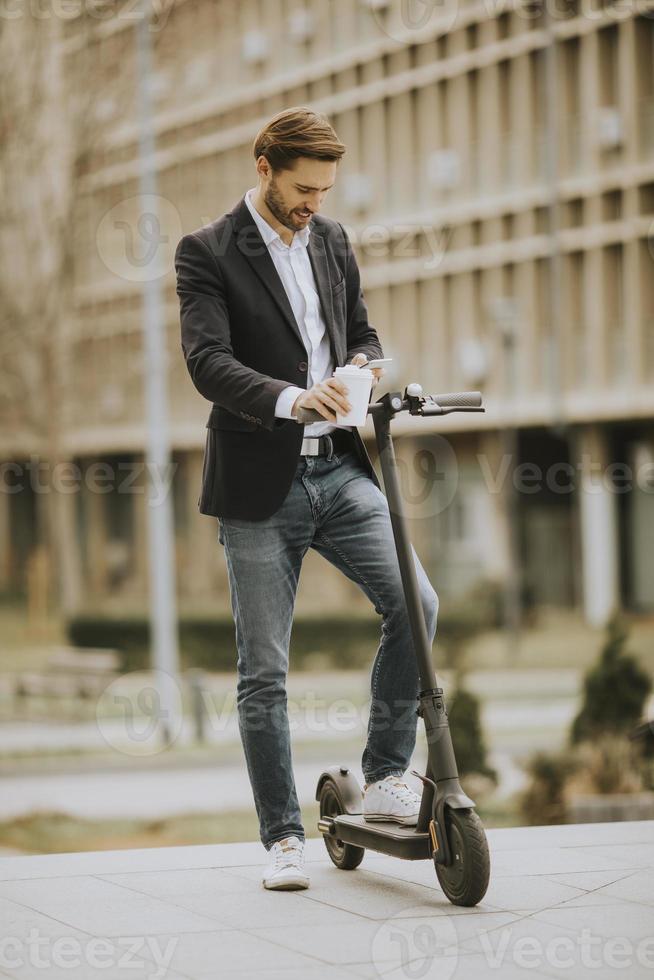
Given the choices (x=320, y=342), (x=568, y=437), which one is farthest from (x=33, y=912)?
(x=568, y=437)

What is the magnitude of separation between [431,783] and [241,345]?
124cm

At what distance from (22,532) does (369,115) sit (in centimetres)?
2264

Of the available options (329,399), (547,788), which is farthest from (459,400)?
(547,788)

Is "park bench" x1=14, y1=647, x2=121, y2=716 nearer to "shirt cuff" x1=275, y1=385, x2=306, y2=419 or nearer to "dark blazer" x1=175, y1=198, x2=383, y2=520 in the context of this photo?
"dark blazer" x1=175, y1=198, x2=383, y2=520

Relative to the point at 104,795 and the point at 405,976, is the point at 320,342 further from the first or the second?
the point at 104,795

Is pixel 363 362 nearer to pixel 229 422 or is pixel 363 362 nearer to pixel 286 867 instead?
pixel 229 422

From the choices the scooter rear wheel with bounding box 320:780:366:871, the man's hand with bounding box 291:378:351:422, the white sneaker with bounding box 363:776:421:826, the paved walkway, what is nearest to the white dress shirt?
the man's hand with bounding box 291:378:351:422

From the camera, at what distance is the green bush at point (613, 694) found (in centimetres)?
1212

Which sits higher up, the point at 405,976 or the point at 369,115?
the point at 369,115

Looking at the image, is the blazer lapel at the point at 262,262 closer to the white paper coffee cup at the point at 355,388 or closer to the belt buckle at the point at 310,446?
the belt buckle at the point at 310,446

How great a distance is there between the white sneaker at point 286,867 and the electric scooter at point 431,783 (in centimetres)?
15

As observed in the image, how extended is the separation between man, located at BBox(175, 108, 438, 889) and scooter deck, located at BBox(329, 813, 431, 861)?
0.05 m

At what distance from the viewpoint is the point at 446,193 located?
1316 inches

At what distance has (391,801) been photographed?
438cm
